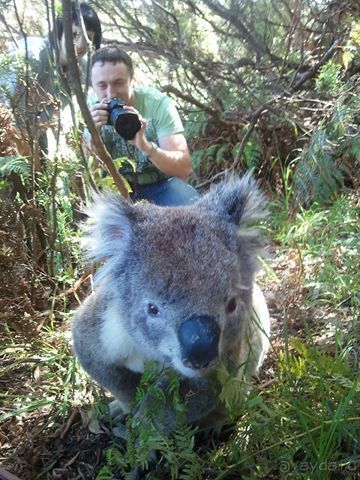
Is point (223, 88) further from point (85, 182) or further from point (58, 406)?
point (58, 406)

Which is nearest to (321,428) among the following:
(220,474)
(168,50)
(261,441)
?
(261,441)

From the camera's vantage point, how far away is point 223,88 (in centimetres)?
530

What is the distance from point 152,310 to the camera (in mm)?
1581

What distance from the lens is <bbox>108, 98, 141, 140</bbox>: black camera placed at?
2.63m

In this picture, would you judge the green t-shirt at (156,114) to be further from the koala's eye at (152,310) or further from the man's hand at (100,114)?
the koala's eye at (152,310)

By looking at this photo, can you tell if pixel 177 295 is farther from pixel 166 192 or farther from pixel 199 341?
pixel 166 192

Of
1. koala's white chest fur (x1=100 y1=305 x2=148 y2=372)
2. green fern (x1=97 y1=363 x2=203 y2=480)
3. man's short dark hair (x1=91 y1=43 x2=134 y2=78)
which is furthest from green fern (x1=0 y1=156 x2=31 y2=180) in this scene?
green fern (x1=97 y1=363 x2=203 y2=480)

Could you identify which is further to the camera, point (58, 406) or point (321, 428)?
point (58, 406)

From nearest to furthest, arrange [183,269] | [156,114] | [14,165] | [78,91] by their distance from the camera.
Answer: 1. [183,269]
2. [78,91]
3. [14,165]
4. [156,114]

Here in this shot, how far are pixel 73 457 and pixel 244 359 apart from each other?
78 centimetres

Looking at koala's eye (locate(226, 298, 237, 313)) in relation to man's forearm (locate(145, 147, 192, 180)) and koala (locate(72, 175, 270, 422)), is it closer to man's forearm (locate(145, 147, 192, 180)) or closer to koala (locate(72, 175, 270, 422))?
koala (locate(72, 175, 270, 422))

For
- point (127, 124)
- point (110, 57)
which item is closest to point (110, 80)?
point (110, 57)

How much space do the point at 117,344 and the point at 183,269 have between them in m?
0.49

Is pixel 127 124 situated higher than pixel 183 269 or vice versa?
pixel 127 124
